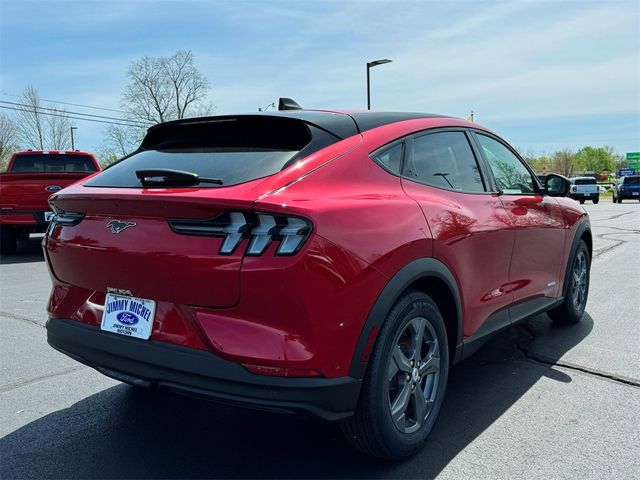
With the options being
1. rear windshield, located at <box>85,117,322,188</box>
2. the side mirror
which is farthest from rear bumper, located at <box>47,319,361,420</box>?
the side mirror

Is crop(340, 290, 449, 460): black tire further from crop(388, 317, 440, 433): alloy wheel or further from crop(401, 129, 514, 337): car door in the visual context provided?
crop(401, 129, 514, 337): car door

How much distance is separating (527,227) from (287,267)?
2.36 metres

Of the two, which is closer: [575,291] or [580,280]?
[575,291]

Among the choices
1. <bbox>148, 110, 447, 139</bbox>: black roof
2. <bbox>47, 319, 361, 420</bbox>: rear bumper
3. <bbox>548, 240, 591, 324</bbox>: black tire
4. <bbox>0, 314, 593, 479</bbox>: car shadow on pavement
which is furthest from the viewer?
<bbox>548, 240, 591, 324</bbox>: black tire

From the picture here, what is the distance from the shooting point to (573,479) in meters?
2.60

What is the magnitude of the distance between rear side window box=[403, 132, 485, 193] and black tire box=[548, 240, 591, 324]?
1.79 metres

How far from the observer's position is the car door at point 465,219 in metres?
3.01

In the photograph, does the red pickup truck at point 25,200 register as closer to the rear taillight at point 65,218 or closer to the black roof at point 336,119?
the rear taillight at point 65,218

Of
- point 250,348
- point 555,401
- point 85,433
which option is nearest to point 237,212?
point 250,348

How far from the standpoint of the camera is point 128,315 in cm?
255

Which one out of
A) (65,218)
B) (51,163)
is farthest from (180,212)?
(51,163)

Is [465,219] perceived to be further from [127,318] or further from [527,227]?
[127,318]

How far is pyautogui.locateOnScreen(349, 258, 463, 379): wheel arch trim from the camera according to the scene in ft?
7.93

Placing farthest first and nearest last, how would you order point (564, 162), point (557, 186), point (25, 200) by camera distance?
1. point (564, 162)
2. point (25, 200)
3. point (557, 186)
